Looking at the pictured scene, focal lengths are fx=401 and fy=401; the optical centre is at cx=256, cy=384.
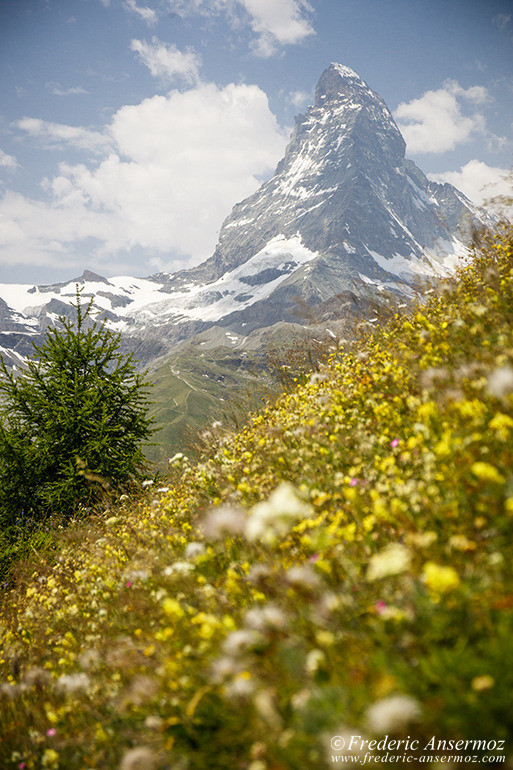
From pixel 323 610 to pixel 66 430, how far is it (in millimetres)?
12391

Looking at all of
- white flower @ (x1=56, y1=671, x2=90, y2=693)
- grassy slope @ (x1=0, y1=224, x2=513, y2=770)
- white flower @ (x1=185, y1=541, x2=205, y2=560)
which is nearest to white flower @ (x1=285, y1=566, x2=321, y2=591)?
grassy slope @ (x1=0, y1=224, x2=513, y2=770)

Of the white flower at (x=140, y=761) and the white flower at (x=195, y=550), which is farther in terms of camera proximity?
the white flower at (x=195, y=550)

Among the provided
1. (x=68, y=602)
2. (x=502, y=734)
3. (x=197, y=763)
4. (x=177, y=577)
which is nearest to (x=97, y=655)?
(x=177, y=577)

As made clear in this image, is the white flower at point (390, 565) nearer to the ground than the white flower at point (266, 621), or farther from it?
farther from it

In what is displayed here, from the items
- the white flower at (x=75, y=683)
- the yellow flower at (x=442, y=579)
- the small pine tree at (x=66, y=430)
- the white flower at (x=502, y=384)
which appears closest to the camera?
the yellow flower at (x=442, y=579)

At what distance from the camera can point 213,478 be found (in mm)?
5863

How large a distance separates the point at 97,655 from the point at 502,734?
3.36 metres

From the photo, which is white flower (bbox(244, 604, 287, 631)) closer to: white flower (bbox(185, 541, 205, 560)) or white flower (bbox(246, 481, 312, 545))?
white flower (bbox(246, 481, 312, 545))

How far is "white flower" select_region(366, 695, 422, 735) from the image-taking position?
1550 millimetres

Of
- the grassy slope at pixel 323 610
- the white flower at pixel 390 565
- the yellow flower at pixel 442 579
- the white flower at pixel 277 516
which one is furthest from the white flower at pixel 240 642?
the yellow flower at pixel 442 579

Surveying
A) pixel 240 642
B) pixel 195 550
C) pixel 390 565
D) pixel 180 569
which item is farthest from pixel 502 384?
pixel 180 569

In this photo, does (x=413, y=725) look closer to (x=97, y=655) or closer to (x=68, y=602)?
(x=97, y=655)

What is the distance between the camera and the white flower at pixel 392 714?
155cm

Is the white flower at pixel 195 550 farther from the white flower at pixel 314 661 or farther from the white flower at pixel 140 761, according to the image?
the white flower at pixel 314 661
